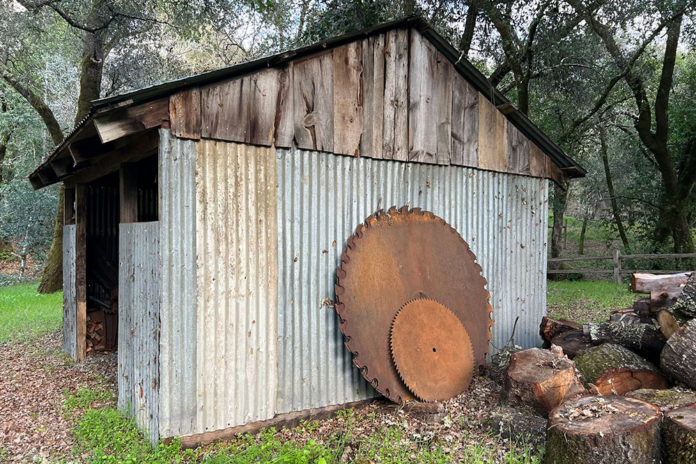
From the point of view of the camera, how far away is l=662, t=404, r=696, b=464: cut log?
353 cm

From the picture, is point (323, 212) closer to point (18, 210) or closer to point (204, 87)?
point (204, 87)

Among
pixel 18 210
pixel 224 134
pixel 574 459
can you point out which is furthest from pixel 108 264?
pixel 18 210

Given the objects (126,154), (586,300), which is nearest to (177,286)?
(126,154)

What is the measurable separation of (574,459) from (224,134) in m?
4.22

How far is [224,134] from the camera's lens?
15.3ft

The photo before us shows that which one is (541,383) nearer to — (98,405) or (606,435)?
(606,435)

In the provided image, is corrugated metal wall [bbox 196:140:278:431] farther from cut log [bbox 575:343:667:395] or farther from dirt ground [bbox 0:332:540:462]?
cut log [bbox 575:343:667:395]

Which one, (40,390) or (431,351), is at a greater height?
(431,351)

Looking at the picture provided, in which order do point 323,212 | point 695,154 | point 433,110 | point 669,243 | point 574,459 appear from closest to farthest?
point 574,459
point 323,212
point 433,110
point 695,154
point 669,243

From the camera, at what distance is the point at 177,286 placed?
14.5ft

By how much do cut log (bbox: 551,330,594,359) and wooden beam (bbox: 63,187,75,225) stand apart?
8.32 m

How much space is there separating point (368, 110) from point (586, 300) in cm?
1026

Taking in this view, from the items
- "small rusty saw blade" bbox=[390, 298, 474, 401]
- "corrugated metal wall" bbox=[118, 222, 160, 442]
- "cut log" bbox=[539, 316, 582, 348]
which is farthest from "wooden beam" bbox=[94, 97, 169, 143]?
"cut log" bbox=[539, 316, 582, 348]

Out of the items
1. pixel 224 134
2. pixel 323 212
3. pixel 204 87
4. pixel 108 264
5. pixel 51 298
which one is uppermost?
pixel 204 87
